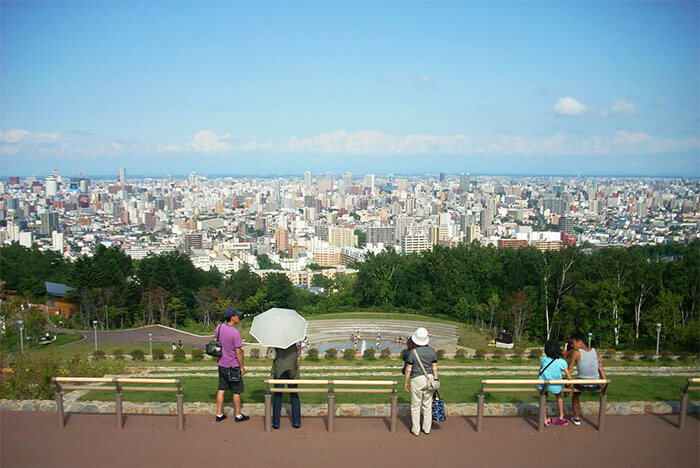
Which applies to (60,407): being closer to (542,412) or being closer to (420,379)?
(420,379)

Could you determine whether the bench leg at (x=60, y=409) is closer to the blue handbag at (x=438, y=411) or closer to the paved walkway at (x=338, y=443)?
the paved walkway at (x=338, y=443)

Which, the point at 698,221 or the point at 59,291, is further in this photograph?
the point at 698,221

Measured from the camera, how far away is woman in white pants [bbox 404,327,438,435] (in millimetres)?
4841

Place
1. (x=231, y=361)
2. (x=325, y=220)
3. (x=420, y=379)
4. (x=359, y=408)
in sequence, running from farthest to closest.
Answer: (x=325, y=220) → (x=359, y=408) → (x=231, y=361) → (x=420, y=379)

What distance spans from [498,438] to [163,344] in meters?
17.6

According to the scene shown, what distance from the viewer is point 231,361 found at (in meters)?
5.18

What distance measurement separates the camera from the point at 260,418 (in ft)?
17.4

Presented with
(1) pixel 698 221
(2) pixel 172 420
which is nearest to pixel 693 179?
(1) pixel 698 221

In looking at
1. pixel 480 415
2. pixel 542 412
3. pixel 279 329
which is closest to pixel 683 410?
pixel 542 412

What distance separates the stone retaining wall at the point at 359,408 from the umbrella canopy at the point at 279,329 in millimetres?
825

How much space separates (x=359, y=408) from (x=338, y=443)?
68cm

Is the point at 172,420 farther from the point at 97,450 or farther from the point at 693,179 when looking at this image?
the point at 693,179

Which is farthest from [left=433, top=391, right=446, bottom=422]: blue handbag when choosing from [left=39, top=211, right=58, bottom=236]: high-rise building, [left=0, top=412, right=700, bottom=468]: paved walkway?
[left=39, top=211, right=58, bottom=236]: high-rise building

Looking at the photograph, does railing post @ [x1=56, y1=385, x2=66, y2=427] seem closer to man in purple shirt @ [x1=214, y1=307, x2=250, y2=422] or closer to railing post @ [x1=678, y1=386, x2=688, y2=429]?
man in purple shirt @ [x1=214, y1=307, x2=250, y2=422]
